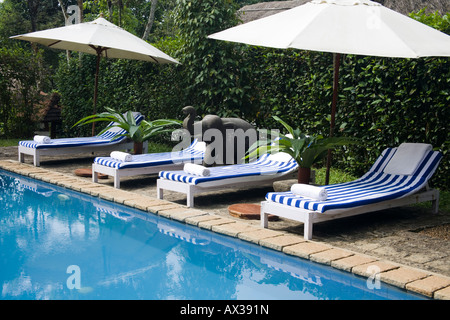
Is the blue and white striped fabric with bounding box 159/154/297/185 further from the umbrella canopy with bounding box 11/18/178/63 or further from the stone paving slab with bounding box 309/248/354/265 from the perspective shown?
the umbrella canopy with bounding box 11/18/178/63

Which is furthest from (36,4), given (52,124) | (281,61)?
(281,61)

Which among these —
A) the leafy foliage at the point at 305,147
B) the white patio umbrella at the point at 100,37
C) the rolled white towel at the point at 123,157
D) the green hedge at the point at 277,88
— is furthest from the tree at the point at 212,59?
the leafy foliage at the point at 305,147

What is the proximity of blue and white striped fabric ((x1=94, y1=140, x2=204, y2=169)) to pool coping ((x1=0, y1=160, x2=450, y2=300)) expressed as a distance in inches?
15.7

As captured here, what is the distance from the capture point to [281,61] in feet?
33.2

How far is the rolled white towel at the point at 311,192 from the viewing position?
18.7ft

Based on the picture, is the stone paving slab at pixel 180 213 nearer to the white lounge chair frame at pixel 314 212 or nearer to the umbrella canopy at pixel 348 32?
the white lounge chair frame at pixel 314 212

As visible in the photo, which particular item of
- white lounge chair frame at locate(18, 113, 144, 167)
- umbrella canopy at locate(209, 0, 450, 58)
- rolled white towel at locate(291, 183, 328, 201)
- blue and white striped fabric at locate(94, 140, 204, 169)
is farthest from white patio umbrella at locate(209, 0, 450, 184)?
white lounge chair frame at locate(18, 113, 144, 167)

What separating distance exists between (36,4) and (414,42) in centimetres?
2669

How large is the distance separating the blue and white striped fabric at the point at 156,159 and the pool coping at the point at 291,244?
399mm

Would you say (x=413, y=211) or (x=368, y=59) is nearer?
(x=413, y=211)

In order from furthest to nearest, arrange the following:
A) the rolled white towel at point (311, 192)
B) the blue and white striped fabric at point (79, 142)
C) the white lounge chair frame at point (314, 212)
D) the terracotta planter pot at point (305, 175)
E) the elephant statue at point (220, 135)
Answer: the blue and white striped fabric at point (79, 142), the elephant statue at point (220, 135), the terracotta planter pot at point (305, 175), the rolled white towel at point (311, 192), the white lounge chair frame at point (314, 212)

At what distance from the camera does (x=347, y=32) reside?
5.68 metres

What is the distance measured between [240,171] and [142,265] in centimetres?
287
